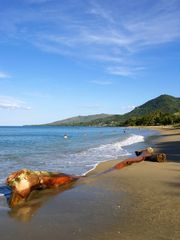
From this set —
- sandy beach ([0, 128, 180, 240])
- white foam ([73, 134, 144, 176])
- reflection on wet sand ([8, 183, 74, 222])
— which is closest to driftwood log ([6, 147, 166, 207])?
reflection on wet sand ([8, 183, 74, 222])

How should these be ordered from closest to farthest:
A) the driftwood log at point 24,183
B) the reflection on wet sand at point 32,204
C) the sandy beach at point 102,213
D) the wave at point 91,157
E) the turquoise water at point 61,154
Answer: the sandy beach at point 102,213 < the reflection on wet sand at point 32,204 < the driftwood log at point 24,183 < the turquoise water at point 61,154 < the wave at point 91,157

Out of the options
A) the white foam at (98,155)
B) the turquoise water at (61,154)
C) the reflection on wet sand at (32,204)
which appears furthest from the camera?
the white foam at (98,155)

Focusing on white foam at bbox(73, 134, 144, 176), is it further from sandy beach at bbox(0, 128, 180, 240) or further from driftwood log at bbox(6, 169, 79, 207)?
driftwood log at bbox(6, 169, 79, 207)

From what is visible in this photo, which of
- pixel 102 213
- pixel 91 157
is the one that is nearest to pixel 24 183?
pixel 102 213

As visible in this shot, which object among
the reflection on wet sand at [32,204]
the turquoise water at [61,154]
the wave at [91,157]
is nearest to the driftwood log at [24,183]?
the reflection on wet sand at [32,204]

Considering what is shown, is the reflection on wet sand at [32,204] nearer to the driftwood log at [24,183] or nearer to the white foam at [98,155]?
the driftwood log at [24,183]

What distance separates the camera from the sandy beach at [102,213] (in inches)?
289

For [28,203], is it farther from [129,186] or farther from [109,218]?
[129,186]

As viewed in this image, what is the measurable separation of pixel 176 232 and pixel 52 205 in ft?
12.6

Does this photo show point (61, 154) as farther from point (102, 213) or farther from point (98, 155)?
point (102, 213)

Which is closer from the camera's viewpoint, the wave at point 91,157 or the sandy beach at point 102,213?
the sandy beach at point 102,213

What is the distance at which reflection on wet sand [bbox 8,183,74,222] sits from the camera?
29.0 ft

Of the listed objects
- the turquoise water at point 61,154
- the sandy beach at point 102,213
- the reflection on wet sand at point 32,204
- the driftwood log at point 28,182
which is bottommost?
the sandy beach at point 102,213

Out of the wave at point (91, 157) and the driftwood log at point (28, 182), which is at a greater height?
the driftwood log at point (28, 182)
